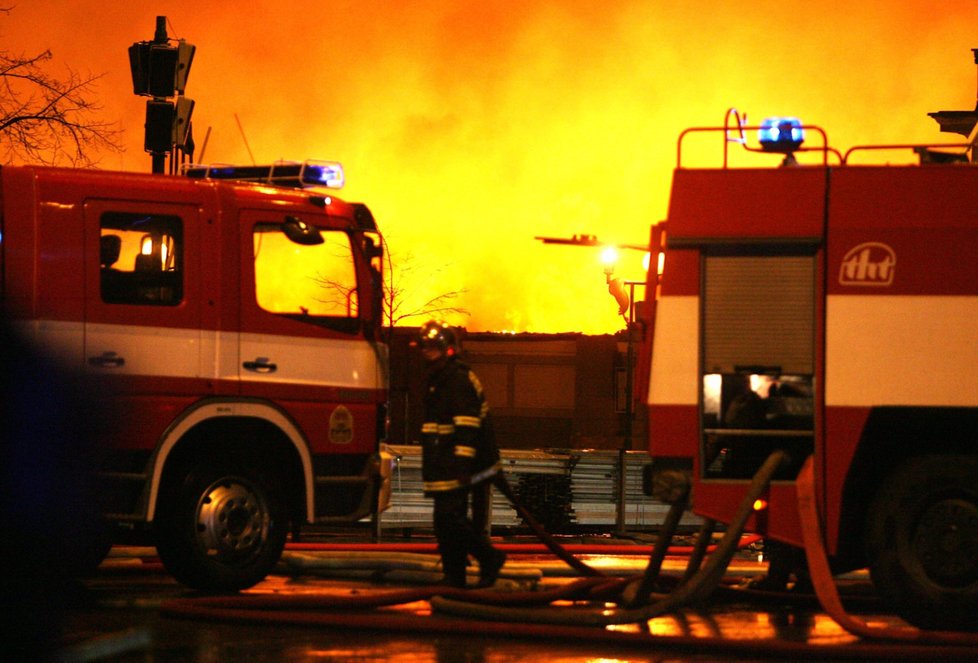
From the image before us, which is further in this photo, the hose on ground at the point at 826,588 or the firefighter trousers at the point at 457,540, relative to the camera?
the firefighter trousers at the point at 457,540

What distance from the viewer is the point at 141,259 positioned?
10367 millimetres

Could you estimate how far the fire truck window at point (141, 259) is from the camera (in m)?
10.2

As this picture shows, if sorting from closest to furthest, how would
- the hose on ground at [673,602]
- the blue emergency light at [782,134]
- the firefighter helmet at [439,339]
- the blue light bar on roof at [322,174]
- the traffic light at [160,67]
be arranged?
the hose on ground at [673,602], the blue emergency light at [782,134], the firefighter helmet at [439,339], the blue light bar on roof at [322,174], the traffic light at [160,67]

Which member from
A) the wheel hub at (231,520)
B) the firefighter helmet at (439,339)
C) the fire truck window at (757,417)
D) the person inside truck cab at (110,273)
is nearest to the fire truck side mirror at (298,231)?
the firefighter helmet at (439,339)

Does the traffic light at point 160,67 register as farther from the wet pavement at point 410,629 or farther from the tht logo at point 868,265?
the tht logo at point 868,265

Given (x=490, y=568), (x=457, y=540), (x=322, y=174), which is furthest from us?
(x=322, y=174)

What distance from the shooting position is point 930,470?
9.13 metres

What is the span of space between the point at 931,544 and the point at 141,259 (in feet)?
Result: 18.4

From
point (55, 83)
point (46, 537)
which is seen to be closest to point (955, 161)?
point (46, 537)

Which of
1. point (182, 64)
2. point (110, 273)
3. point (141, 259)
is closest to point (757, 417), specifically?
point (141, 259)

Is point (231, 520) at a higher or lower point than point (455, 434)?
lower

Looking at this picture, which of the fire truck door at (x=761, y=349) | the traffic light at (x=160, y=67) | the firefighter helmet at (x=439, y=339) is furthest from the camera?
the traffic light at (x=160, y=67)

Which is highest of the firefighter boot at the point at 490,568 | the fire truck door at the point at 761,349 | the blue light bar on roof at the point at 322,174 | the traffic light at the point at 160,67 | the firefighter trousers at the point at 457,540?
the traffic light at the point at 160,67

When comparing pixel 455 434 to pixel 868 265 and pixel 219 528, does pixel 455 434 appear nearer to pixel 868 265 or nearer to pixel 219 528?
pixel 219 528
